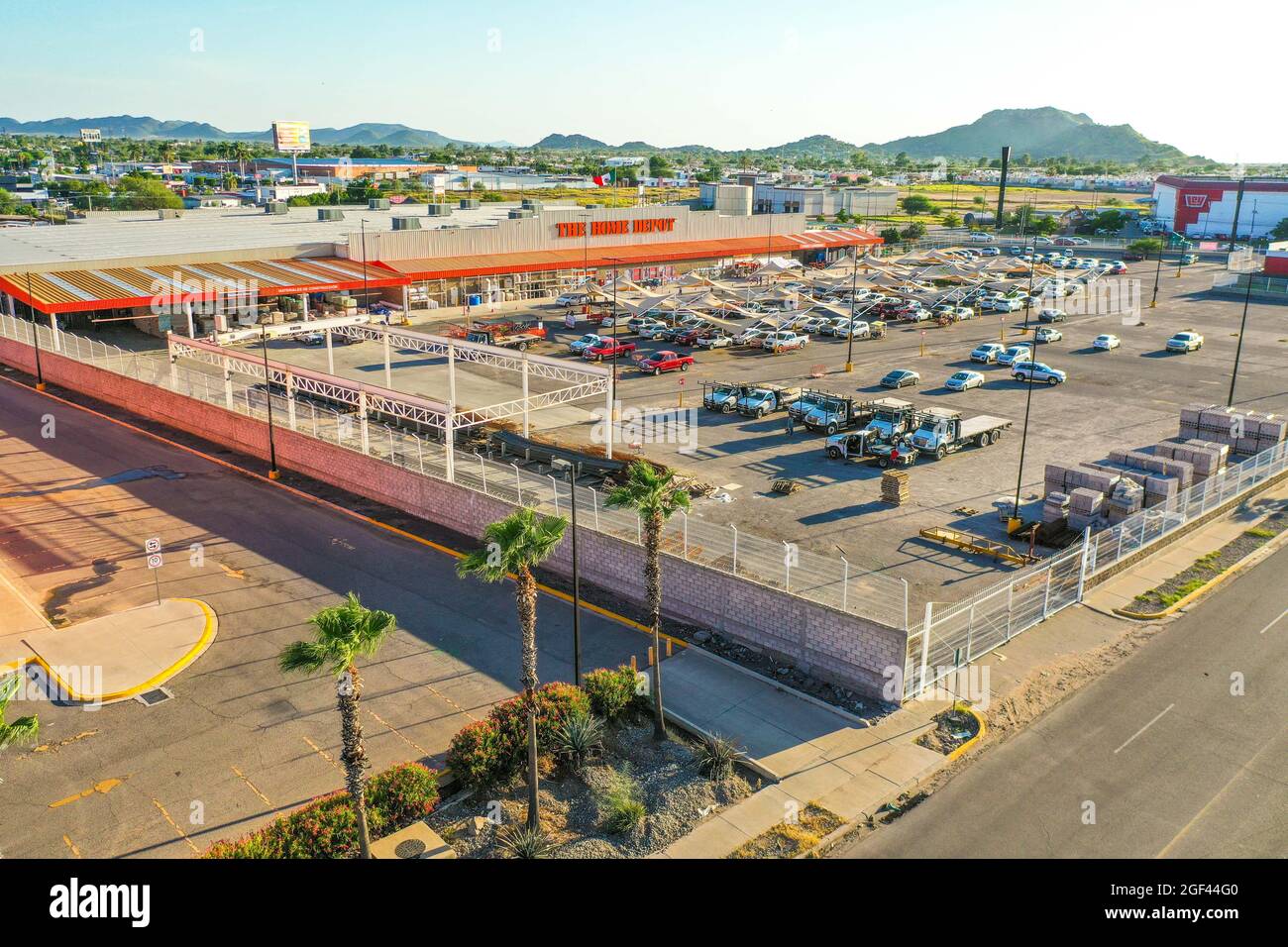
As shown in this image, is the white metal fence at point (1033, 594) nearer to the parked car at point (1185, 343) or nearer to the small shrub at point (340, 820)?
the small shrub at point (340, 820)

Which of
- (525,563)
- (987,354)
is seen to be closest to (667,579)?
(525,563)

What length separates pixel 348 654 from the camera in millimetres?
15016

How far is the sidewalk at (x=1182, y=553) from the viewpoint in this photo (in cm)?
2781

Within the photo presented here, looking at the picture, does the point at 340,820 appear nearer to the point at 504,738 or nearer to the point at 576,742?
the point at 504,738

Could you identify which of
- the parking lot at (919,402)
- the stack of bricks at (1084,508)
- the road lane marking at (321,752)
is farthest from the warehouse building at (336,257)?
the stack of bricks at (1084,508)

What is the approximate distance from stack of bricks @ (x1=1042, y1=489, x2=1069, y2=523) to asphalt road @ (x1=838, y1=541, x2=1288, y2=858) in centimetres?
746

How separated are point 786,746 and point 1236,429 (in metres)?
29.3

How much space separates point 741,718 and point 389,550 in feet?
49.0

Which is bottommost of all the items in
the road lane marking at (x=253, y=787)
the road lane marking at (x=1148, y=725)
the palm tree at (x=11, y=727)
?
the road lane marking at (x=253, y=787)

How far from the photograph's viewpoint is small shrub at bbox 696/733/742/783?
63.5 ft

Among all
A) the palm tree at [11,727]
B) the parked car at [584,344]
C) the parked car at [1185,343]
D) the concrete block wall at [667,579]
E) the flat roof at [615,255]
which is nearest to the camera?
the palm tree at [11,727]

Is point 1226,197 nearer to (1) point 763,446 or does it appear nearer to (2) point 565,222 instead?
(2) point 565,222

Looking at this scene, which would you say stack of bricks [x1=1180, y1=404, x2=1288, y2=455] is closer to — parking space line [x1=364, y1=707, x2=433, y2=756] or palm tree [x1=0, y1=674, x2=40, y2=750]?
parking space line [x1=364, y1=707, x2=433, y2=756]

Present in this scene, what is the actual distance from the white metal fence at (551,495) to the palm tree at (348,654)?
11266mm
